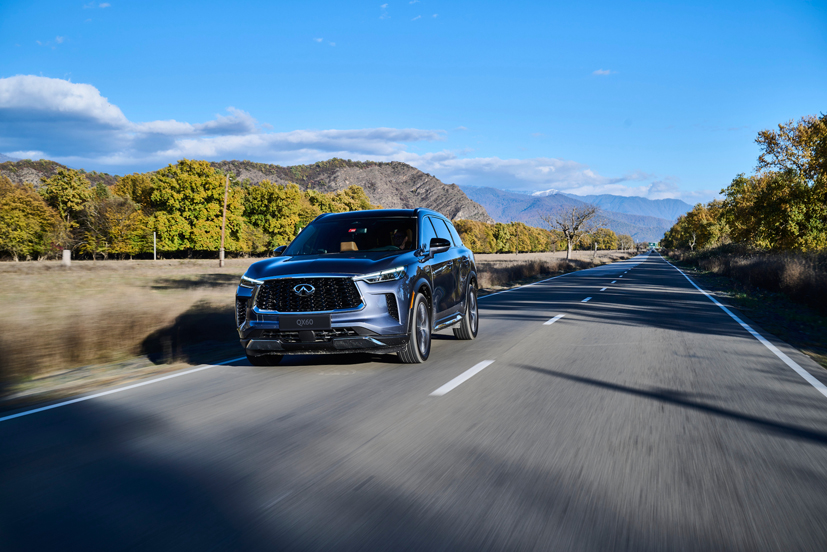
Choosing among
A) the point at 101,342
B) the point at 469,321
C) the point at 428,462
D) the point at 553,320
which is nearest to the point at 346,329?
the point at 428,462

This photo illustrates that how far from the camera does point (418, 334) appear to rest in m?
7.62

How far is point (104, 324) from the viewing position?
10.3 meters

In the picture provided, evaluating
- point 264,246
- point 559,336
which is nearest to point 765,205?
point 559,336

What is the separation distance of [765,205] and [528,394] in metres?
36.0

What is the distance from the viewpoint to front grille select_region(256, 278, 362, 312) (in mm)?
6805

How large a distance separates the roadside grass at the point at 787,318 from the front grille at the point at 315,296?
20.6ft

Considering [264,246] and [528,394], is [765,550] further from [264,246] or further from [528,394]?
[264,246]

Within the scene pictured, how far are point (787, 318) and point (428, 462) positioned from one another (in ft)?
43.5

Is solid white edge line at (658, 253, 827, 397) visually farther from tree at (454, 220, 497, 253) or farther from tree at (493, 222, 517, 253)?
tree at (493, 222, 517, 253)

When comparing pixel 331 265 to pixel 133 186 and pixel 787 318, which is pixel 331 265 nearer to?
pixel 787 318

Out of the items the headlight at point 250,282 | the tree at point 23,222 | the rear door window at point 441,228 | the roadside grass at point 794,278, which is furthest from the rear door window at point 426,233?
the tree at point 23,222

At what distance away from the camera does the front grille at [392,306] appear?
22.9ft

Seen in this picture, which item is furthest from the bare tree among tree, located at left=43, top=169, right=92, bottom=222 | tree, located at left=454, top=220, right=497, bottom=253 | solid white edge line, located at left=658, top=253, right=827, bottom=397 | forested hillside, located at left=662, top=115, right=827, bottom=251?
tree, located at left=454, top=220, right=497, bottom=253

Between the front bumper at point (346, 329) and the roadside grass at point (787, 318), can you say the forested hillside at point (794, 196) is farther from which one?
the front bumper at point (346, 329)
